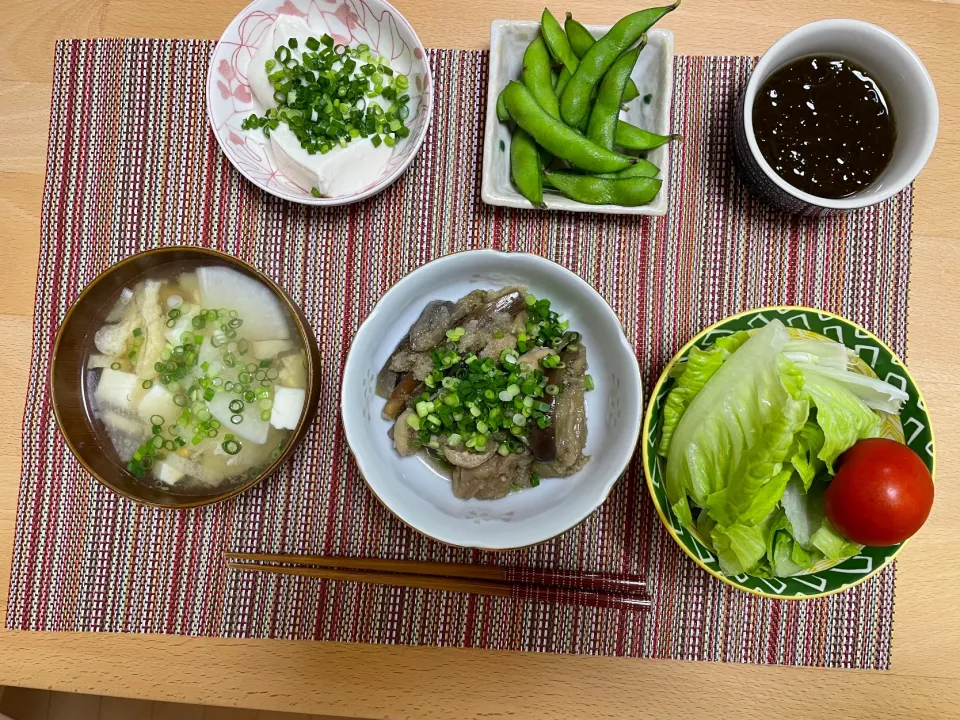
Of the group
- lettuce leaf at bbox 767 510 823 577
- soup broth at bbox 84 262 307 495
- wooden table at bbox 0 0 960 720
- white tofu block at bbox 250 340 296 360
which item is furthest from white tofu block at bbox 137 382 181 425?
lettuce leaf at bbox 767 510 823 577

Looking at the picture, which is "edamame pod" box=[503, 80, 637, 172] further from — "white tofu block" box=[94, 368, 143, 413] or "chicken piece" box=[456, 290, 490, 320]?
"white tofu block" box=[94, 368, 143, 413]

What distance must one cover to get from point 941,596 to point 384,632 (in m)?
1.47

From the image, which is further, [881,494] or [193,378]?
[193,378]

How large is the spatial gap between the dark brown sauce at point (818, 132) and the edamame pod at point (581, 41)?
30 centimetres

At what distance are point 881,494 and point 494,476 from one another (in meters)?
0.81

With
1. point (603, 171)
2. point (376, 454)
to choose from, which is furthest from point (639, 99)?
point (376, 454)

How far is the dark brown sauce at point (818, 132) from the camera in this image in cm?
151

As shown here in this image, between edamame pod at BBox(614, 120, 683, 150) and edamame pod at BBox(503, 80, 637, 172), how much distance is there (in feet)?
0.16

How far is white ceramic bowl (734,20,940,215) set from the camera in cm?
143

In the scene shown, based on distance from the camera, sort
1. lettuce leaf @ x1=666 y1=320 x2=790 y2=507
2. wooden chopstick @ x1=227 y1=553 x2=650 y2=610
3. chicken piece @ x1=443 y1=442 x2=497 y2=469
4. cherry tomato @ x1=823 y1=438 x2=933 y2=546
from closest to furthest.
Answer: cherry tomato @ x1=823 y1=438 x2=933 y2=546 < lettuce leaf @ x1=666 y1=320 x2=790 y2=507 < chicken piece @ x1=443 y1=442 x2=497 y2=469 < wooden chopstick @ x1=227 y1=553 x2=650 y2=610

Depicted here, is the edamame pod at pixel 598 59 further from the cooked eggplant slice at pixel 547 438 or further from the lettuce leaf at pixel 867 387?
the lettuce leaf at pixel 867 387

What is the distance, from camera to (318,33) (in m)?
1.67

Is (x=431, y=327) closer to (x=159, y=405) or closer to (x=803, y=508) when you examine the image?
(x=159, y=405)

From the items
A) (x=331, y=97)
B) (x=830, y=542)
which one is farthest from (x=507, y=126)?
(x=830, y=542)
